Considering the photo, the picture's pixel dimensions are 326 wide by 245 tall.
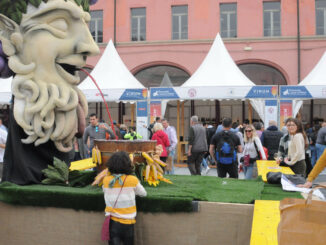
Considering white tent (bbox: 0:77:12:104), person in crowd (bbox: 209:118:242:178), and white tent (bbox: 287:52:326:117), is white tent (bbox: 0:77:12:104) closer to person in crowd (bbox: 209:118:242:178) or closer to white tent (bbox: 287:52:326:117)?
person in crowd (bbox: 209:118:242:178)

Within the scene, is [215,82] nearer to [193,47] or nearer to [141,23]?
[193,47]

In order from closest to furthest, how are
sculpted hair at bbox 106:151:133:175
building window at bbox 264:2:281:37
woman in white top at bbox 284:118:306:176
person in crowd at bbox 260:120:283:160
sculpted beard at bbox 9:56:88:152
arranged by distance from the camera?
sculpted hair at bbox 106:151:133:175
sculpted beard at bbox 9:56:88:152
woman in white top at bbox 284:118:306:176
person in crowd at bbox 260:120:283:160
building window at bbox 264:2:281:37

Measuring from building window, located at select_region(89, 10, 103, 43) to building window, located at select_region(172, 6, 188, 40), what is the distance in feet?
12.1

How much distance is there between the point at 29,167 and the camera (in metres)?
3.92

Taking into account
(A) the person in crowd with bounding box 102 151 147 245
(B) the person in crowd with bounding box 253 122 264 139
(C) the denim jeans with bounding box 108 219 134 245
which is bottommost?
(C) the denim jeans with bounding box 108 219 134 245

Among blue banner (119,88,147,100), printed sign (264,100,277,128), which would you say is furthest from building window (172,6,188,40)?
printed sign (264,100,277,128)

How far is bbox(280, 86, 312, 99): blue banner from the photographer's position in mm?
10977

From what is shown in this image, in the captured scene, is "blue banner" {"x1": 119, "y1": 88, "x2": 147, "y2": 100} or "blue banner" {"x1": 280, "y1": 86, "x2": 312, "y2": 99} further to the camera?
"blue banner" {"x1": 119, "y1": 88, "x2": 147, "y2": 100}

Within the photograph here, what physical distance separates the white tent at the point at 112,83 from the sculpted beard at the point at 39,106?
790cm

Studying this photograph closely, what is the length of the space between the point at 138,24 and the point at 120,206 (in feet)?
Answer: 55.4

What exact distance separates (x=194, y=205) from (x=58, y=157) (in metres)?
1.70

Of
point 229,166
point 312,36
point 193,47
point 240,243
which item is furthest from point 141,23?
point 240,243

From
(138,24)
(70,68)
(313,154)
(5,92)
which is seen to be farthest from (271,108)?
(138,24)

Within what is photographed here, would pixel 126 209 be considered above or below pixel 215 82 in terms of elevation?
below
